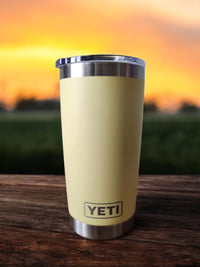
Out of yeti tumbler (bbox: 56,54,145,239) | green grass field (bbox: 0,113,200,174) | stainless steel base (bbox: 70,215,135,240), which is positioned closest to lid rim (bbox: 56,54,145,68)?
yeti tumbler (bbox: 56,54,145,239)

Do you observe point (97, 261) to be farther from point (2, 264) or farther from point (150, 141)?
point (150, 141)

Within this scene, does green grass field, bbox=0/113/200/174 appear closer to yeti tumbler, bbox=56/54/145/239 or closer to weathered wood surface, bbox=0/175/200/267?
weathered wood surface, bbox=0/175/200/267

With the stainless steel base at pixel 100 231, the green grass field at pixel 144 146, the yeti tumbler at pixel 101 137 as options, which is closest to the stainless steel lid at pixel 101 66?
the yeti tumbler at pixel 101 137

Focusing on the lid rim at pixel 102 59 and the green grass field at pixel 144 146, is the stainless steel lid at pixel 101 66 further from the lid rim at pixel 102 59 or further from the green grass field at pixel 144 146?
the green grass field at pixel 144 146

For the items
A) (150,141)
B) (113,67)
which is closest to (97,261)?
(113,67)

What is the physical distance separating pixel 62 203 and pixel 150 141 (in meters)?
1.44

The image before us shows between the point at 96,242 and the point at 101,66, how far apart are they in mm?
331

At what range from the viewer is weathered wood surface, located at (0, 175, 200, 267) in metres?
0.42

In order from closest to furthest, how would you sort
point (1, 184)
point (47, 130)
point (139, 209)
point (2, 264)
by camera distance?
point (2, 264)
point (139, 209)
point (1, 184)
point (47, 130)

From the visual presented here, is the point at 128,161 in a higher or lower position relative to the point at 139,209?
higher

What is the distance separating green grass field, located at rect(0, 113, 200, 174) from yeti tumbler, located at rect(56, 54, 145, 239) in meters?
1.34

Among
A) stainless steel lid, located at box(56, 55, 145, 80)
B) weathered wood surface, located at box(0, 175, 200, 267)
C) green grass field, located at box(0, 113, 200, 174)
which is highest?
stainless steel lid, located at box(56, 55, 145, 80)

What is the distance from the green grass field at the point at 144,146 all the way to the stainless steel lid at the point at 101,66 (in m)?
1.38

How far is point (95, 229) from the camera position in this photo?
0.49 metres
